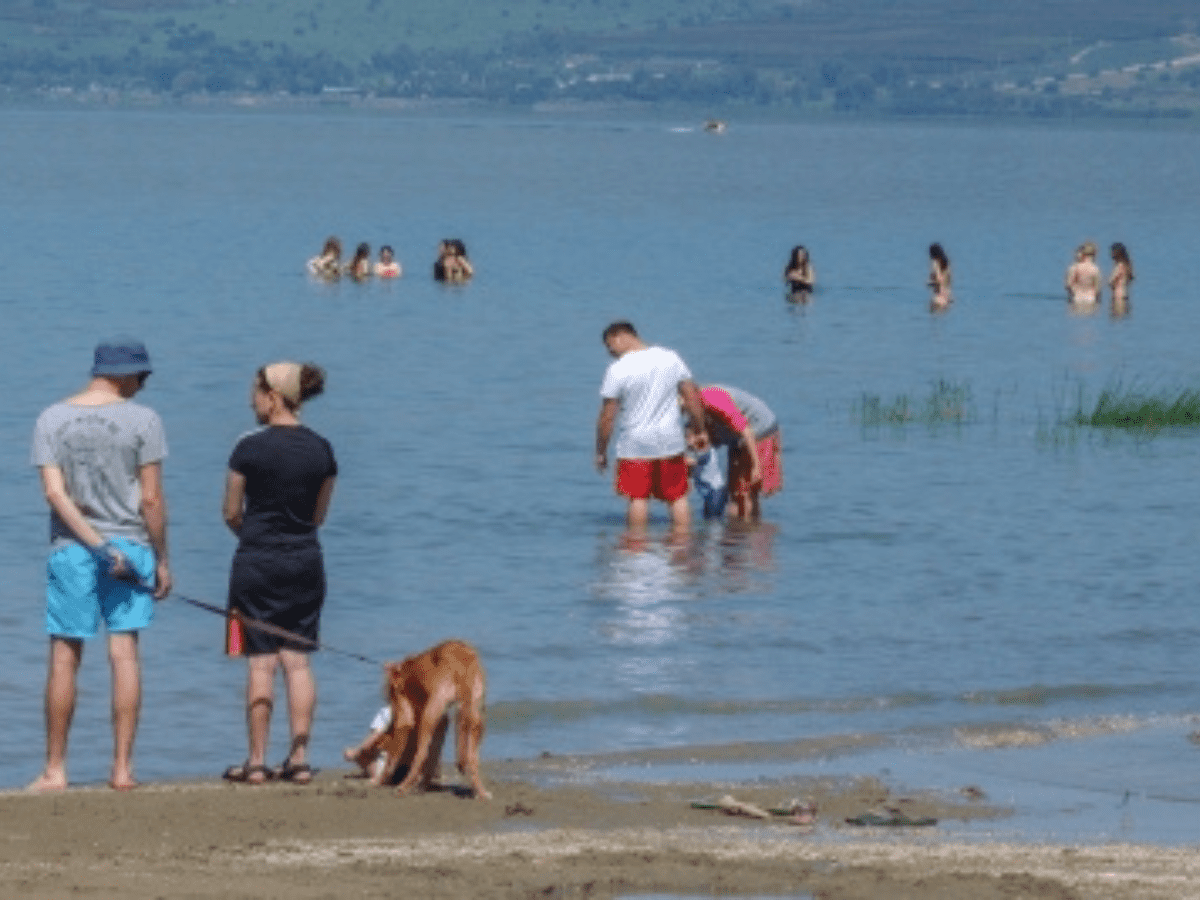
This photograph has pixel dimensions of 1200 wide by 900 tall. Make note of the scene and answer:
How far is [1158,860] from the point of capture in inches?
368

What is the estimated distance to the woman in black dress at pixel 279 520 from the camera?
10.3 meters

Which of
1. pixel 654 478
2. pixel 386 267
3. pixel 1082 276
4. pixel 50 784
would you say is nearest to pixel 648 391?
pixel 654 478

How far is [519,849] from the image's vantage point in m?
9.28

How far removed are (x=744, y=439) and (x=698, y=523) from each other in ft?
3.55

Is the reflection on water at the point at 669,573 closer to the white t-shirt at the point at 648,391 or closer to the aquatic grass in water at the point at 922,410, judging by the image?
the white t-shirt at the point at 648,391

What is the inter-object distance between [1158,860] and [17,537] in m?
11.6

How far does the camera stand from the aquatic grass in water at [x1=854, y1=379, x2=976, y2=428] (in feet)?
90.8

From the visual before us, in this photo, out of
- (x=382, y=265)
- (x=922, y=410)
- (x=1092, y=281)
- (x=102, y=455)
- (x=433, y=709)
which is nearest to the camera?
(x=102, y=455)

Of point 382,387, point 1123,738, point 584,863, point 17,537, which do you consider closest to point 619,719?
point 1123,738

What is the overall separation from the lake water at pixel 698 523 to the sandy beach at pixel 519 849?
1.45 meters

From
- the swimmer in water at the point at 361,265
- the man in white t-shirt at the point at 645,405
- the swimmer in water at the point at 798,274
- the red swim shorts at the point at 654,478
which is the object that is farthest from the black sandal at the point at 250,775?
the swimmer in water at the point at 361,265

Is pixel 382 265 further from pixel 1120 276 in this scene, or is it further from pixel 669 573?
pixel 669 573

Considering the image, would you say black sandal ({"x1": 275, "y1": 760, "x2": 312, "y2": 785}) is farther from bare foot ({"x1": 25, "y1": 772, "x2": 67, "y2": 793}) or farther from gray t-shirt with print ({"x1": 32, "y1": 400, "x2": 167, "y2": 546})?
gray t-shirt with print ({"x1": 32, "y1": 400, "x2": 167, "y2": 546})

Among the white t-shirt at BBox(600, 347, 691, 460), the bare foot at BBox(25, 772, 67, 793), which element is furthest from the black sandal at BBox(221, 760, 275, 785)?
the white t-shirt at BBox(600, 347, 691, 460)
